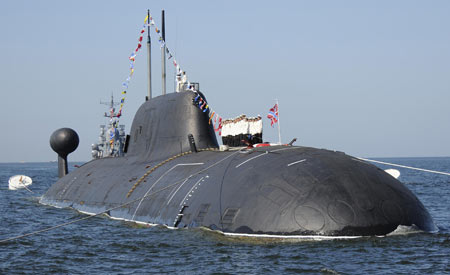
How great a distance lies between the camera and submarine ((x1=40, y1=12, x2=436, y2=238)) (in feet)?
46.9

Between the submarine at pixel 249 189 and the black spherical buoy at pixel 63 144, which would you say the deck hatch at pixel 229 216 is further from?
the black spherical buoy at pixel 63 144

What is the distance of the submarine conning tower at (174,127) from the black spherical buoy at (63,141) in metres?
12.0

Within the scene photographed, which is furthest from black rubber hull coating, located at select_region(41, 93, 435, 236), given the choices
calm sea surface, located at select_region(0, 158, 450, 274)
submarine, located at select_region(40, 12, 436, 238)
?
calm sea surface, located at select_region(0, 158, 450, 274)

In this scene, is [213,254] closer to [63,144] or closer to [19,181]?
[63,144]

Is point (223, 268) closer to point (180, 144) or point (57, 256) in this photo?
point (57, 256)

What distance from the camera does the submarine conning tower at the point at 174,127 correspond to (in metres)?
23.6

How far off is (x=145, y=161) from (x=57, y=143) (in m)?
13.3

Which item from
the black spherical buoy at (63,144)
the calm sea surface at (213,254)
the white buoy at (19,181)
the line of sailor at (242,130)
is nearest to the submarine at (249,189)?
the calm sea surface at (213,254)

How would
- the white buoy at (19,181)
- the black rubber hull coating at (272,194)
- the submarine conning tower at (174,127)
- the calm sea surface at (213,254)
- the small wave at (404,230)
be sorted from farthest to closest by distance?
1. the white buoy at (19,181)
2. the submarine conning tower at (174,127)
3. the small wave at (404,230)
4. the black rubber hull coating at (272,194)
5. the calm sea surface at (213,254)

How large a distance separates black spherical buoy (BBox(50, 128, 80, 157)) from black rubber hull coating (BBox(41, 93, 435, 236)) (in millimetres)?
13707

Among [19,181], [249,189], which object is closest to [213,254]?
[249,189]

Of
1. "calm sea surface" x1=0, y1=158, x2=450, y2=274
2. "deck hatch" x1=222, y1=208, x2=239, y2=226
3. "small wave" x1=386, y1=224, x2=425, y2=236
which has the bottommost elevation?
"calm sea surface" x1=0, y1=158, x2=450, y2=274

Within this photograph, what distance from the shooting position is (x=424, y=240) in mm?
14336

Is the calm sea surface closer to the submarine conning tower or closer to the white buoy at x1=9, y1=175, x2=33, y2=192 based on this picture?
the submarine conning tower
